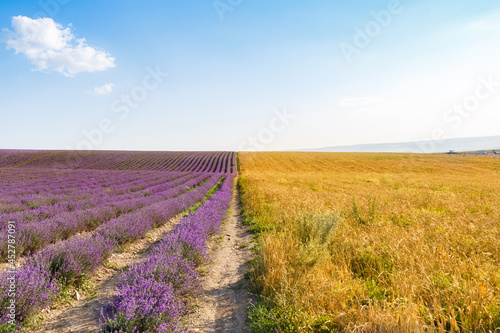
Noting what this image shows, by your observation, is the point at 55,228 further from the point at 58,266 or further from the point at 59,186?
the point at 59,186

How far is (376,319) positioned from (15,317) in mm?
3619

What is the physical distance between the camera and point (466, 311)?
2.19 metres

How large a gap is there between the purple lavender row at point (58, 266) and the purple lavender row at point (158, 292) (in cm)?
77

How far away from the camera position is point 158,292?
8.34 ft

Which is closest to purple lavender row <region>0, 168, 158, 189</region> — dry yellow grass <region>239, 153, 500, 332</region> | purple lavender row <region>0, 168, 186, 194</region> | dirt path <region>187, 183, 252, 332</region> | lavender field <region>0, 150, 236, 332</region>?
purple lavender row <region>0, 168, 186, 194</region>

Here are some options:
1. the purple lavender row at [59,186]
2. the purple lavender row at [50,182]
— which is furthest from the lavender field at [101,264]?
the purple lavender row at [50,182]

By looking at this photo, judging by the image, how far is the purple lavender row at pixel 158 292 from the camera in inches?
85.1

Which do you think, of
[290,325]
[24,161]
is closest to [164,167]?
[24,161]

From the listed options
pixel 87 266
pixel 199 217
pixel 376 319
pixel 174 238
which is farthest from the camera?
pixel 199 217

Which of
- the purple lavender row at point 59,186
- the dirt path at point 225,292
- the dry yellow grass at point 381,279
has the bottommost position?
the dirt path at point 225,292

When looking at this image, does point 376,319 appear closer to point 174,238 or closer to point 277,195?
point 174,238

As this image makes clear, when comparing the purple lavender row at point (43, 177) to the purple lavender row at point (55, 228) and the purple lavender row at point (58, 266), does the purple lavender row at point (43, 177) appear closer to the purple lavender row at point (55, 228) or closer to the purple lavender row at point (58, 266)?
the purple lavender row at point (55, 228)

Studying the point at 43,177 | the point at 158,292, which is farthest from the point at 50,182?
the point at 158,292

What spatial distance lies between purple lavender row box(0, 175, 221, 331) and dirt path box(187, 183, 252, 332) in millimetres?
1724
